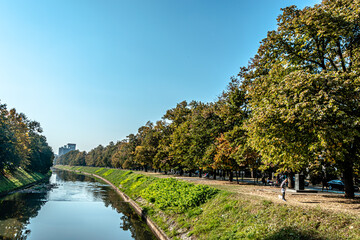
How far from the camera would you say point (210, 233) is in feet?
47.5

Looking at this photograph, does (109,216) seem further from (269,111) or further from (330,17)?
(330,17)

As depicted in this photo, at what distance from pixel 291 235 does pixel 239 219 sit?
4.01m

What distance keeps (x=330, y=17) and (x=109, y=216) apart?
27222 millimetres

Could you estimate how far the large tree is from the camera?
43.4ft

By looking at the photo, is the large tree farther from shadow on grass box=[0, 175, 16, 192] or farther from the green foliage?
shadow on grass box=[0, 175, 16, 192]

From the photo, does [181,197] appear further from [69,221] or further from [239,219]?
[69,221]

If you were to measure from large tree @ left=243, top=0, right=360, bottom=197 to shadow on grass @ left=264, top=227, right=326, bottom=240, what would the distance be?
16.1 feet

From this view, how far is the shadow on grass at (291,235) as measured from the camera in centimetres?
1033

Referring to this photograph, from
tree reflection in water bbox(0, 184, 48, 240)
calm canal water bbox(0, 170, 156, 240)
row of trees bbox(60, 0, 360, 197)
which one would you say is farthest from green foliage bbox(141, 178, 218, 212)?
tree reflection in water bbox(0, 184, 48, 240)

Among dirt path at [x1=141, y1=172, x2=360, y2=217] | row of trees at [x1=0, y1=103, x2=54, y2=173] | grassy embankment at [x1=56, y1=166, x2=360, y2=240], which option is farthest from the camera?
row of trees at [x1=0, y1=103, x2=54, y2=173]

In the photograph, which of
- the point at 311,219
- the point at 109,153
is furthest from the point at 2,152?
the point at 109,153

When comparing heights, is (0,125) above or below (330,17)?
below

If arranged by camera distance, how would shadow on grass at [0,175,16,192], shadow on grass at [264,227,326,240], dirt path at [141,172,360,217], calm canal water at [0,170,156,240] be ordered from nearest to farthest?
shadow on grass at [264,227,326,240] < dirt path at [141,172,360,217] < calm canal water at [0,170,156,240] < shadow on grass at [0,175,16,192]

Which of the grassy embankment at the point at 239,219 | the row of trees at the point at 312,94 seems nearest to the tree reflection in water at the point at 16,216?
the grassy embankment at the point at 239,219
